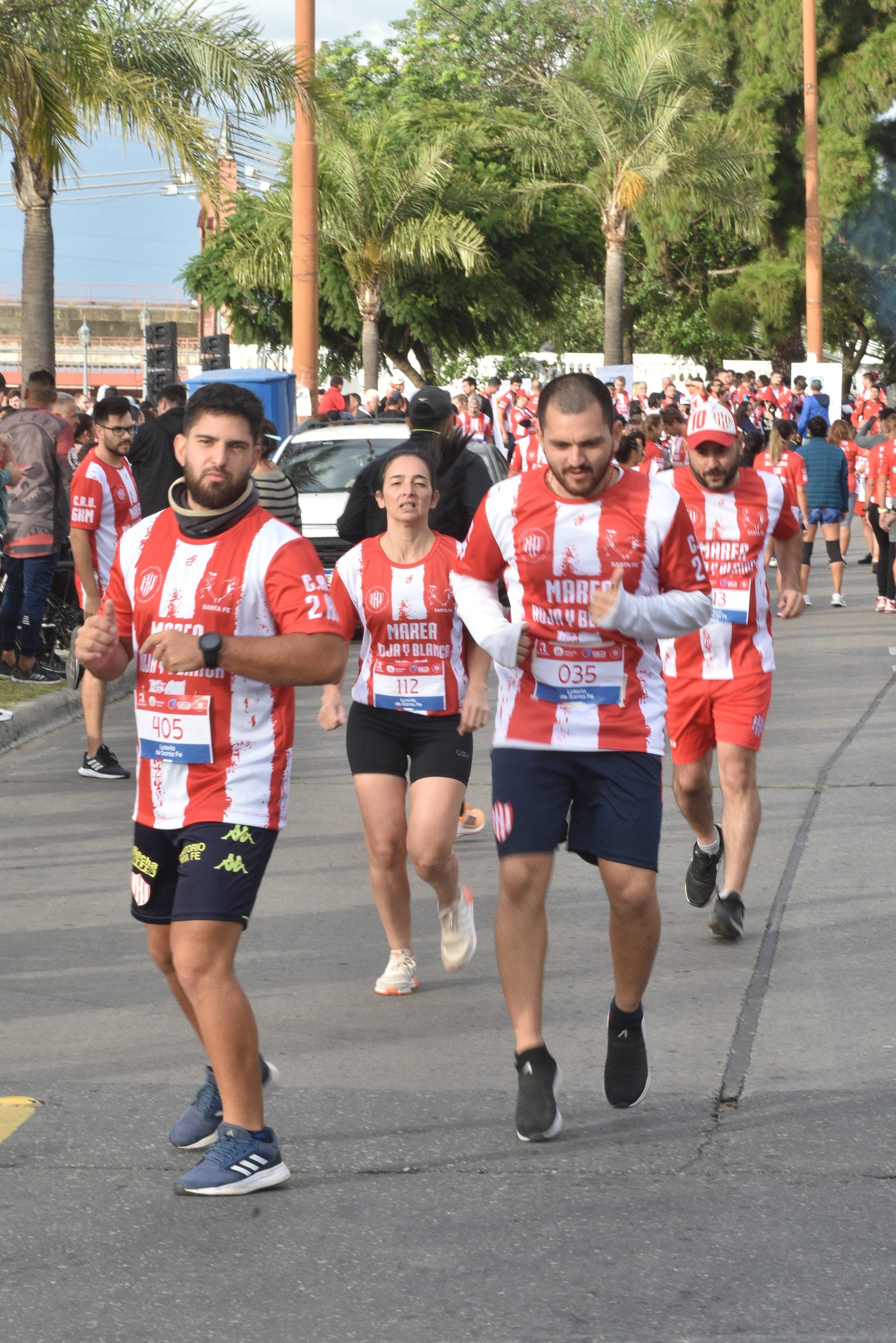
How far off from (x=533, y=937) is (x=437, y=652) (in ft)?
4.95

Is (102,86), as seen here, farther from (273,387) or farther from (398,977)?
(398,977)

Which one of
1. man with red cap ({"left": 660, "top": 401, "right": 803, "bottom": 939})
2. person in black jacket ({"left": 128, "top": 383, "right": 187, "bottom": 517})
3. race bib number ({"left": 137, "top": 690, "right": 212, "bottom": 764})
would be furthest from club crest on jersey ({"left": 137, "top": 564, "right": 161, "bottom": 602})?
person in black jacket ({"left": 128, "top": 383, "right": 187, "bottom": 517})

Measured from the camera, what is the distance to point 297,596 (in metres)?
4.20

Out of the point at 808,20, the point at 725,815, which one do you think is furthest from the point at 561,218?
the point at 725,815

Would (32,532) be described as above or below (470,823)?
above

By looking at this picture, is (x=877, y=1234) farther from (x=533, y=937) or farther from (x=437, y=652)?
(x=437, y=652)

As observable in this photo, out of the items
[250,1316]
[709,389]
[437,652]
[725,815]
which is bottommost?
[250,1316]

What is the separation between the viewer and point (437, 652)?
597 centimetres

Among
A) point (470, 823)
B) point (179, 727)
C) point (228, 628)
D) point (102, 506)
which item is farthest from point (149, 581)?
point (102, 506)

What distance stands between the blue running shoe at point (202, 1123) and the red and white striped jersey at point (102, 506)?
5085 millimetres

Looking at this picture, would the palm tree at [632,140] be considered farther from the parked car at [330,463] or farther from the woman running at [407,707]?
the woman running at [407,707]

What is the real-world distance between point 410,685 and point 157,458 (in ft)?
18.1

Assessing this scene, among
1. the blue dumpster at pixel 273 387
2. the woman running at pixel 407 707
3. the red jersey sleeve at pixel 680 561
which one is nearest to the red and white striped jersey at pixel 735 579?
the woman running at pixel 407 707

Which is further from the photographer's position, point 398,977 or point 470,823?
point 470,823
